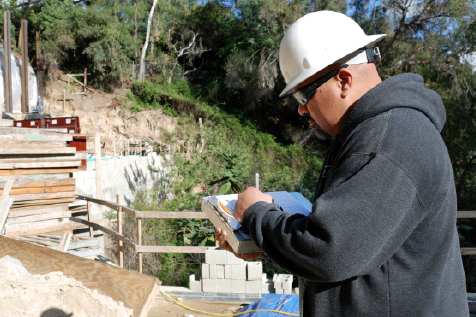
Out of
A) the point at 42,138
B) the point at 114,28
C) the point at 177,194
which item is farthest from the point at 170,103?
the point at 42,138

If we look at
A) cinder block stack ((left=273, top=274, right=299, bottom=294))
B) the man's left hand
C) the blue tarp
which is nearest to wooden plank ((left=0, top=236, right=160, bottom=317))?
the man's left hand

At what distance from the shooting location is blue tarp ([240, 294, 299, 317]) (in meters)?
5.02

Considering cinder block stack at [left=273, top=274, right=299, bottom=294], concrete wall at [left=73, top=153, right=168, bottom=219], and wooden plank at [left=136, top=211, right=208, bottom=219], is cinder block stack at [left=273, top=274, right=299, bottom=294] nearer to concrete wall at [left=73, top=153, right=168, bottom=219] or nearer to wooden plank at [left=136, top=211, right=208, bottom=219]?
wooden plank at [left=136, top=211, right=208, bottom=219]

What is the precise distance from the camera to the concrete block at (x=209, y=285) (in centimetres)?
602

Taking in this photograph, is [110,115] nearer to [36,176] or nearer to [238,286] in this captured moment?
[36,176]

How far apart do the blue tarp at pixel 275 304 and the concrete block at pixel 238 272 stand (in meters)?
0.46

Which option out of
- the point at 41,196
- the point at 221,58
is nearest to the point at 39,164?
the point at 41,196

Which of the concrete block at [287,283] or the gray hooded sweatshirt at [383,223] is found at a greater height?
the gray hooded sweatshirt at [383,223]

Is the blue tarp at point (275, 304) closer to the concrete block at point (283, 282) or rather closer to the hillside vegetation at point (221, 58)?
the concrete block at point (283, 282)

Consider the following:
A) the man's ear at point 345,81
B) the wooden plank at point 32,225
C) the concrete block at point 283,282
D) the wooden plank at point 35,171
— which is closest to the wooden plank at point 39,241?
the wooden plank at point 32,225

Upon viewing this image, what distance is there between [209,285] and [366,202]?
5556mm

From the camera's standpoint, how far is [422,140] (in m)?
0.92

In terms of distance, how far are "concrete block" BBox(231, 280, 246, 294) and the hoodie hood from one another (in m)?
5.25

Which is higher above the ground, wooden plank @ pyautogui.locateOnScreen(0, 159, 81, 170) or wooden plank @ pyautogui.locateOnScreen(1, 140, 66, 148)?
wooden plank @ pyautogui.locateOnScreen(1, 140, 66, 148)
